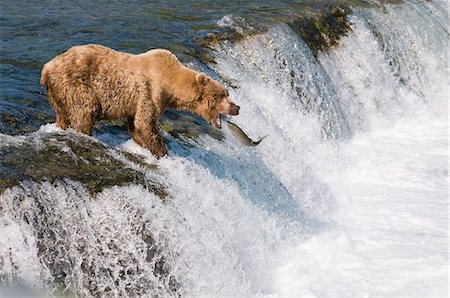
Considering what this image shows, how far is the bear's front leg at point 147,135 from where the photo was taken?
266 inches

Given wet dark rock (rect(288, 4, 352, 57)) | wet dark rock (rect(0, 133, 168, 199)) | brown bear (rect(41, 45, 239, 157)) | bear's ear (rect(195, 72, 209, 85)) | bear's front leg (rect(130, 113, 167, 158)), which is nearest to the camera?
wet dark rock (rect(0, 133, 168, 199))

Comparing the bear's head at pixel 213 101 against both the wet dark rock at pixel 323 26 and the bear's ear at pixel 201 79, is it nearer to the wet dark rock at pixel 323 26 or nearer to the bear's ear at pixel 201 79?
the bear's ear at pixel 201 79

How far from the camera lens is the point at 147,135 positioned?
6.78m

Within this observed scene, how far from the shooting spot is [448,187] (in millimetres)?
10375

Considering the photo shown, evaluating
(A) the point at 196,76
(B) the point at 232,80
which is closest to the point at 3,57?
(B) the point at 232,80

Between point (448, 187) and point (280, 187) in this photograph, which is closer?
point (280, 187)

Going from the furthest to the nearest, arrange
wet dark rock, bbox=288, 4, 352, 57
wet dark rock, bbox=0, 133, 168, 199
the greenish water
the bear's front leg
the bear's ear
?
wet dark rock, bbox=288, 4, 352, 57, the greenish water, the bear's ear, the bear's front leg, wet dark rock, bbox=0, 133, 168, 199

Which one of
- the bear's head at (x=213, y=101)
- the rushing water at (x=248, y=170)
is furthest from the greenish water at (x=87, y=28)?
the bear's head at (x=213, y=101)

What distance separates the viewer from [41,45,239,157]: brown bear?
20.8 feet

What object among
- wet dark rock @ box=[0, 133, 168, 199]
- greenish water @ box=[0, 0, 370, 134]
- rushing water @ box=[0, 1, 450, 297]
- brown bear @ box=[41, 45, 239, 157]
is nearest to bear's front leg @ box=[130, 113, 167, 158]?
brown bear @ box=[41, 45, 239, 157]

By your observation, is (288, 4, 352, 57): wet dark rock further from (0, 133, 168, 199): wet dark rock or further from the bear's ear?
(0, 133, 168, 199): wet dark rock

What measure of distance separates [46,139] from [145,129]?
3.11 ft

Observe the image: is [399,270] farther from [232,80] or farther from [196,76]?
[232,80]

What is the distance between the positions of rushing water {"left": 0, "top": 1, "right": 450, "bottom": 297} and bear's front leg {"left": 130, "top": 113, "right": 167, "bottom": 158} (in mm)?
105
